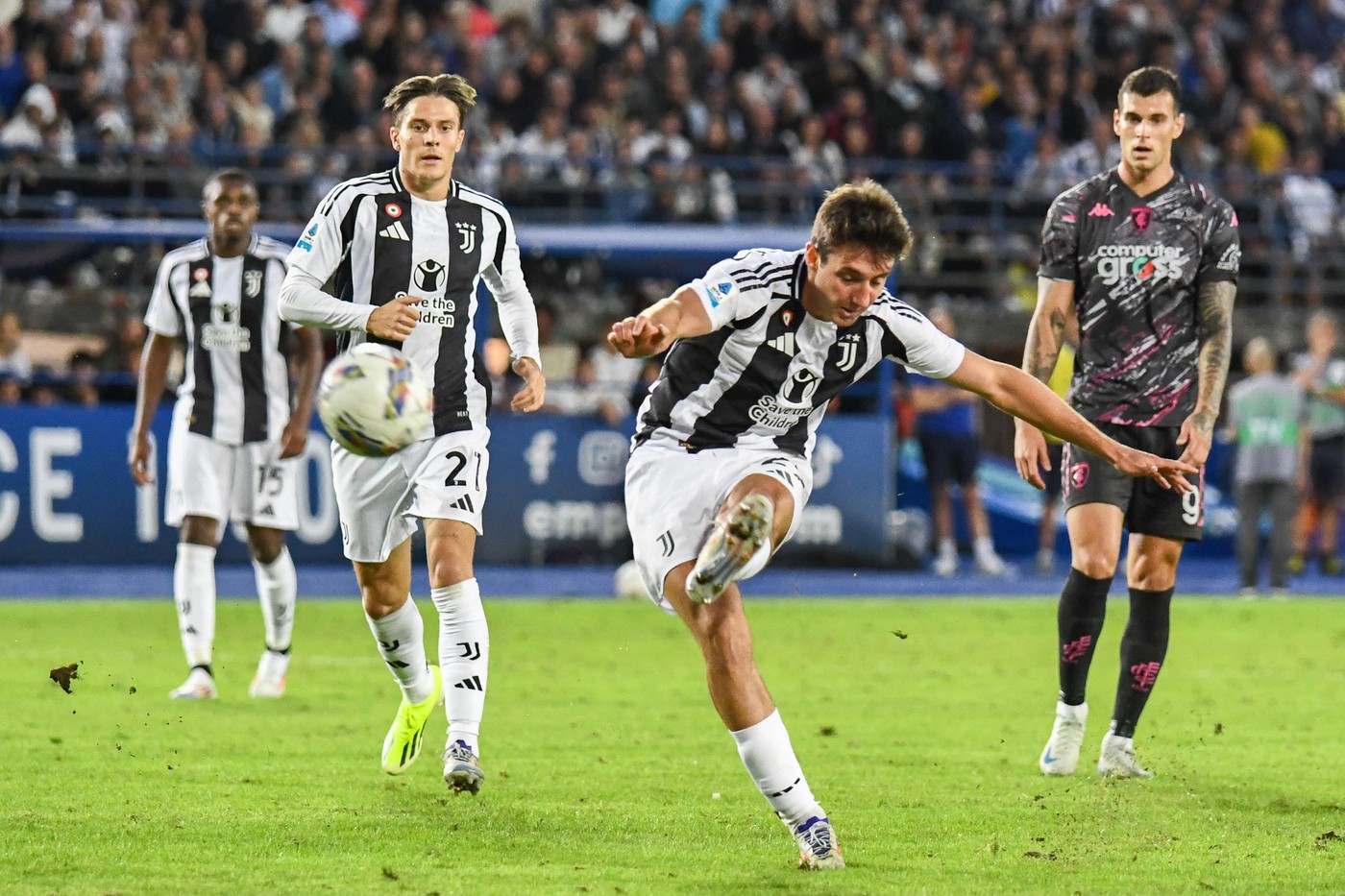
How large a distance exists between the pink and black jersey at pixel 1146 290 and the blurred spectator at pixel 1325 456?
11007mm

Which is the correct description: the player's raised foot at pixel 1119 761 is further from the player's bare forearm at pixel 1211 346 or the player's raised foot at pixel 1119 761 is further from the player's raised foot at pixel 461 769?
the player's raised foot at pixel 461 769

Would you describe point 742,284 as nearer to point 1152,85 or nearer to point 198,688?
point 1152,85

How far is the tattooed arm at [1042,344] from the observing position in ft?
22.5

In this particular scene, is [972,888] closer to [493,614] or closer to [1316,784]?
[1316,784]

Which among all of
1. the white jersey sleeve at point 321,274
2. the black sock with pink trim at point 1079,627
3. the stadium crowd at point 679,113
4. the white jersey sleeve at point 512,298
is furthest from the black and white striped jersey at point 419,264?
the stadium crowd at point 679,113

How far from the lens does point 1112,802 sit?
631 cm

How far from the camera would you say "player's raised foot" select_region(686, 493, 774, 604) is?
4984mm

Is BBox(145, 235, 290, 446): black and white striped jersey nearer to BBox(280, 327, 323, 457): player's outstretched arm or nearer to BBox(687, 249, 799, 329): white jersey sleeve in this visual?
BBox(280, 327, 323, 457): player's outstretched arm

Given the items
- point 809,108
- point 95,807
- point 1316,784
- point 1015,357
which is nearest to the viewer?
point 95,807

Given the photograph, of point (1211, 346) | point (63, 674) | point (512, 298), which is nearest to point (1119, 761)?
point (1211, 346)

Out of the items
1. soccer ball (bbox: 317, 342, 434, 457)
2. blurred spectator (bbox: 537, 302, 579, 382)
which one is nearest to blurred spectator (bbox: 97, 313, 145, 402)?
blurred spectator (bbox: 537, 302, 579, 382)

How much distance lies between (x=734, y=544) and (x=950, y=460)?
12738 millimetres

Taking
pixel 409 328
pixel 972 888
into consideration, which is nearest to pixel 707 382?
pixel 409 328

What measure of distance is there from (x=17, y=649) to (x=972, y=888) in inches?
300
